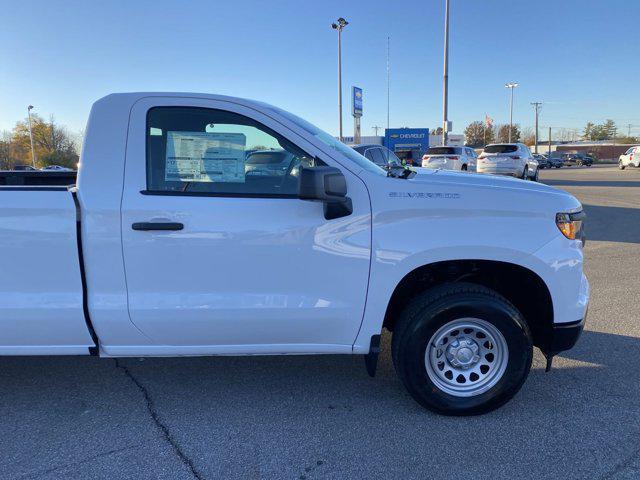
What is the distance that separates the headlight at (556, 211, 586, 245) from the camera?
2.94 m

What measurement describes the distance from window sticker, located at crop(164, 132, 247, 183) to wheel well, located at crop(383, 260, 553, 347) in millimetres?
1223

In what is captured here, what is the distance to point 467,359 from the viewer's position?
10.1ft

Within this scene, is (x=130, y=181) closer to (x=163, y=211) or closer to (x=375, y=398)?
(x=163, y=211)

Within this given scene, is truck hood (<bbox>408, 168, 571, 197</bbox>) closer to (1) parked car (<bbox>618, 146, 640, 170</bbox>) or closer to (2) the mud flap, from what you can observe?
(2) the mud flap

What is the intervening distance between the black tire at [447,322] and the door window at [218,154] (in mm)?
1042

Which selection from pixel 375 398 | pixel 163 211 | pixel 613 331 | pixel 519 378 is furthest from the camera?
pixel 613 331

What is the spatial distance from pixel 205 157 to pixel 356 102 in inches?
1439

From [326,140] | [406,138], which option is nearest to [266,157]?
[326,140]

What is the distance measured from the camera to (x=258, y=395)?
3367 millimetres

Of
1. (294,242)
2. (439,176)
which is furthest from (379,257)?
(439,176)

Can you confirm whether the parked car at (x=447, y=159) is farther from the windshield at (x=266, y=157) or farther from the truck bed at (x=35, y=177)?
the windshield at (x=266, y=157)

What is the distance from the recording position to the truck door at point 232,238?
2.78 metres

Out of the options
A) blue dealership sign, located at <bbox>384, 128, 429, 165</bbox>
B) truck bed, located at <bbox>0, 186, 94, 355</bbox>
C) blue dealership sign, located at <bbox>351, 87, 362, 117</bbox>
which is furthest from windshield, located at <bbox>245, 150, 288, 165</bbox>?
blue dealership sign, located at <bbox>351, 87, 362, 117</bbox>

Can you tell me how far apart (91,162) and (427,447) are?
2464 mm
